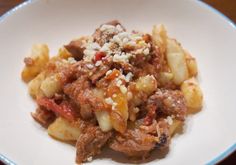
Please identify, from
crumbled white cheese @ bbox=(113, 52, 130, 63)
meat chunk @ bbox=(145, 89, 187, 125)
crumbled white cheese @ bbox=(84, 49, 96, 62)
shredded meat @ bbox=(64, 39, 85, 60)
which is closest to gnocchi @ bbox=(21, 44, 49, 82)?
shredded meat @ bbox=(64, 39, 85, 60)

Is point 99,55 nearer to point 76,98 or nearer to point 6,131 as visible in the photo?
point 76,98

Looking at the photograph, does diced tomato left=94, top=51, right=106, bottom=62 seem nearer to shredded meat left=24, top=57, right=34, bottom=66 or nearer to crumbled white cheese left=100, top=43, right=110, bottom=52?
crumbled white cheese left=100, top=43, right=110, bottom=52

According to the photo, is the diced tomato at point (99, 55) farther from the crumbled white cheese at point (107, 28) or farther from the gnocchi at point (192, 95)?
the gnocchi at point (192, 95)

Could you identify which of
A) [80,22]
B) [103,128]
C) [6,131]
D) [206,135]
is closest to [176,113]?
[206,135]

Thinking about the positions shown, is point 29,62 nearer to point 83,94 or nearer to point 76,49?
point 76,49

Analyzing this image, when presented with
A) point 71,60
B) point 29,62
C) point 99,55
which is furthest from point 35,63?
point 99,55

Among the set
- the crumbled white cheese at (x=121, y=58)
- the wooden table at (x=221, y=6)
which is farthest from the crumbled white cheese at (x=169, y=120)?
the wooden table at (x=221, y=6)
